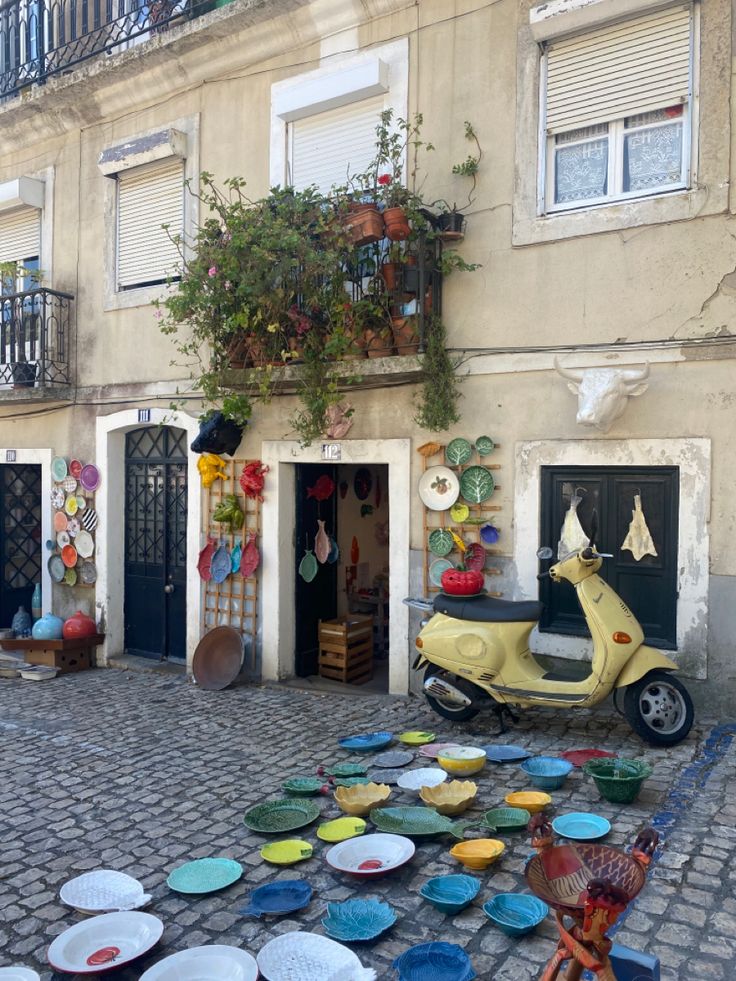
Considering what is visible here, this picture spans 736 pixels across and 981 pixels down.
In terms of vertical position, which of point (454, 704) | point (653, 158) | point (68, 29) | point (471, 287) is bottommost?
point (454, 704)

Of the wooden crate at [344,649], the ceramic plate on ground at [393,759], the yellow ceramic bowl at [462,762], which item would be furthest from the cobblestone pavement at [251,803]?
the wooden crate at [344,649]

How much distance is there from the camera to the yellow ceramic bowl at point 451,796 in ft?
15.2

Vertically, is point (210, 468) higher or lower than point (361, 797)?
higher

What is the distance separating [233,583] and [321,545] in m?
1.03

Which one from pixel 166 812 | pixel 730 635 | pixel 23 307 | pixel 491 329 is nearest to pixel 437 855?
pixel 166 812

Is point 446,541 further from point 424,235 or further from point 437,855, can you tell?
point 437,855

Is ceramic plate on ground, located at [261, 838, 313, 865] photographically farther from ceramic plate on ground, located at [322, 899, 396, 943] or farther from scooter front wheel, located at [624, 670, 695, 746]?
scooter front wheel, located at [624, 670, 695, 746]

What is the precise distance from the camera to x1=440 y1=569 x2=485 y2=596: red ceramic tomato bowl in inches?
Result: 249

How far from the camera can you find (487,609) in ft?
20.1

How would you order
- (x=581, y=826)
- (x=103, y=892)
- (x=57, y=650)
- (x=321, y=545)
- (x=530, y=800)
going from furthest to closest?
(x=57, y=650), (x=321, y=545), (x=530, y=800), (x=581, y=826), (x=103, y=892)

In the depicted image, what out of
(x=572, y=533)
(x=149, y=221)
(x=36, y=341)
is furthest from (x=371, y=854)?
(x=36, y=341)

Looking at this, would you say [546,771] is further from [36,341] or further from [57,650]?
[36,341]

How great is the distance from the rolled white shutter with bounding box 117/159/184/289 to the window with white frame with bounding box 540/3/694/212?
4.45m

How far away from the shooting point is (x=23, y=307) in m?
10.1
